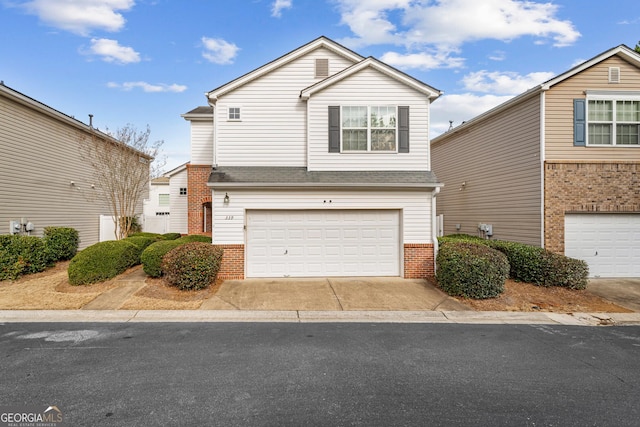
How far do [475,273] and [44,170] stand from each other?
17.1m

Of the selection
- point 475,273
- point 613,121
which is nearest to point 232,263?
point 475,273

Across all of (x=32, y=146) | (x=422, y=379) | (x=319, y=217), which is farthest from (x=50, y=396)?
(x=32, y=146)

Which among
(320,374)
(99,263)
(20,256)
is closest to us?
(320,374)

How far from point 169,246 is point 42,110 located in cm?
892

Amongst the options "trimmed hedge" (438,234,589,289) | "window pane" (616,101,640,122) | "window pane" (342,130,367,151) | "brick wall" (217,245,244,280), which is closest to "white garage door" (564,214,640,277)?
"trimmed hedge" (438,234,589,289)

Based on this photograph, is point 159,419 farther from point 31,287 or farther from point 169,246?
point 31,287

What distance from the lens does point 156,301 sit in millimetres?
8891

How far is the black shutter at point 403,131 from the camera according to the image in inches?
480

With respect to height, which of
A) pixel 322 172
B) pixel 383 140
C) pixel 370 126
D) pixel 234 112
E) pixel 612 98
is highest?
pixel 612 98

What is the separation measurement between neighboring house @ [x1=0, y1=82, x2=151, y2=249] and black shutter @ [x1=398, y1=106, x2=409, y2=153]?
1278cm

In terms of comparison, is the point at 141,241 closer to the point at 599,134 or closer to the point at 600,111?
the point at 599,134

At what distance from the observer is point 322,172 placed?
12.1 m

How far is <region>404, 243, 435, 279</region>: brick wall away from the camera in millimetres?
11680

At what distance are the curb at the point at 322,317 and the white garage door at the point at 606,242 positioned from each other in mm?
3926
